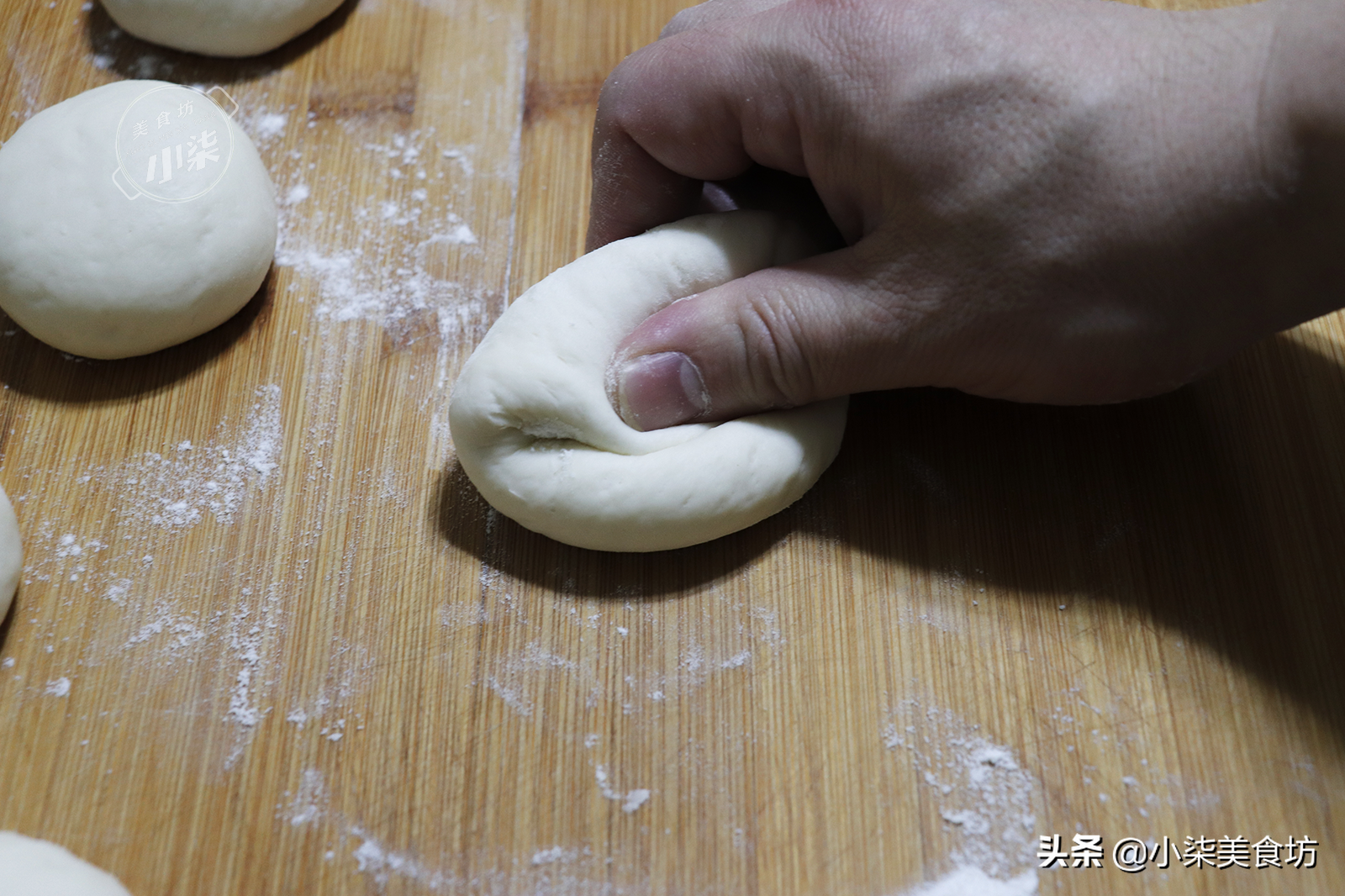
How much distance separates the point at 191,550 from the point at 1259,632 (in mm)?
1462

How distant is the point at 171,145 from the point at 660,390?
851 millimetres

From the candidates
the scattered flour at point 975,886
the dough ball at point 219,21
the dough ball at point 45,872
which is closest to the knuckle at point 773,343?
the scattered flour at point 975,886

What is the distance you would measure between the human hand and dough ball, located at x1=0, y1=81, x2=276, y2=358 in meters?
0.61

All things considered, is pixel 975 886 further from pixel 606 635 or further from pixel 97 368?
pixel 97 368

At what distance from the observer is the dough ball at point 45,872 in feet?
3.24

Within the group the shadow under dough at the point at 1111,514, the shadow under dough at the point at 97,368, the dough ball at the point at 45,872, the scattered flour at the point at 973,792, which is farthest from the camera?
the shadow under dough at the point at 97,368

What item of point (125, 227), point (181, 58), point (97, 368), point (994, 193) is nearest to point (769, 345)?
point (994, 193)

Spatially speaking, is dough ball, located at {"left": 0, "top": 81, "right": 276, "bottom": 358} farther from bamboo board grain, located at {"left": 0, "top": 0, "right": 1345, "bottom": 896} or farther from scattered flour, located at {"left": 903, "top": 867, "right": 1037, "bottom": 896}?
scattered flour, located at {"left": 903, "top": 867, "right": 1037, "bottom": 896}

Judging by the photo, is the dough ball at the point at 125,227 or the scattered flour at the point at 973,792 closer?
the scattered flour at the point at 973,792

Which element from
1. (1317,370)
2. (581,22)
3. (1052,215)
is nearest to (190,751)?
(1052,215)

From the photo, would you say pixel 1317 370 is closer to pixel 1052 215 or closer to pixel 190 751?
pixel 1052 215

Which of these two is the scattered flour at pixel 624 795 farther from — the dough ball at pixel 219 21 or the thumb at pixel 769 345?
the dough ball at pixel 219 21

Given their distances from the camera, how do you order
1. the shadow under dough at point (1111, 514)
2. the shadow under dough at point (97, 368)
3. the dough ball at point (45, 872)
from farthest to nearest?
the shadow under dough at point (97, 368) → the shadow under dough at point (1111, 514) → the dough ball at point (45, 872)

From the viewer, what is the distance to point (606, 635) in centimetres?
121
